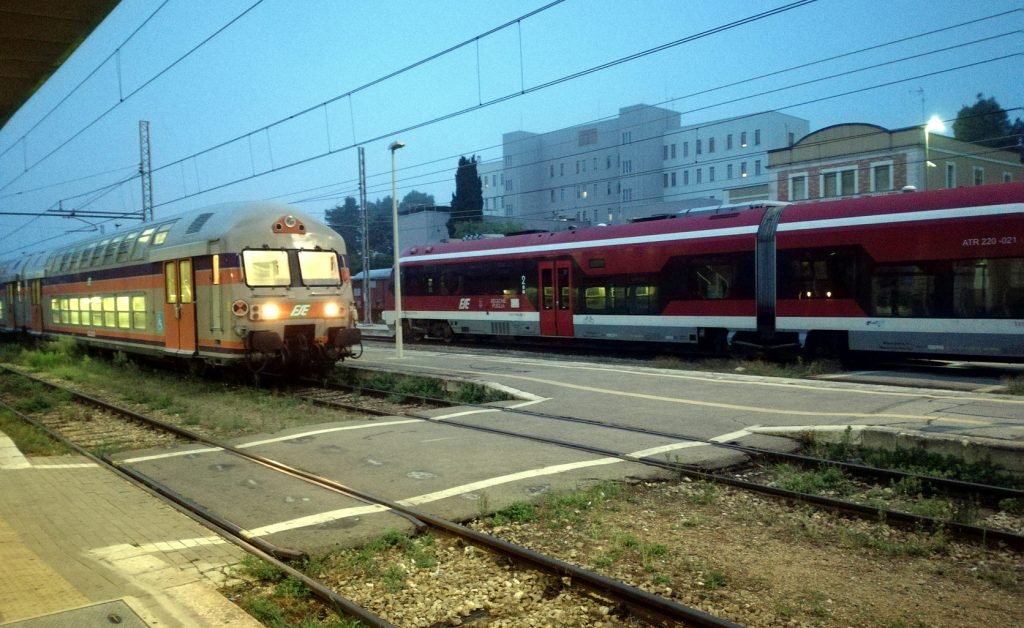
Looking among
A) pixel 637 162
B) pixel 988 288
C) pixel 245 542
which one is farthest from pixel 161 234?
pixel 637 162

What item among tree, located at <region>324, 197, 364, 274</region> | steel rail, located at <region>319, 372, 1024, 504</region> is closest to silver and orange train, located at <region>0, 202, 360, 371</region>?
steel rail, located at <region>319, 372, 1024, 504</region>

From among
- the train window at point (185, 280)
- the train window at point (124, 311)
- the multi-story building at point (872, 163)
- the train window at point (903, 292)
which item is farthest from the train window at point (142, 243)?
the multi-story building at point (872, 163)

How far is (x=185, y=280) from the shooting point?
1479cm

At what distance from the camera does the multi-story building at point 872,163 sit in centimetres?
4034

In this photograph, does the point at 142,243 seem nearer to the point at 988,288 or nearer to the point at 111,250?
the point at 111,250

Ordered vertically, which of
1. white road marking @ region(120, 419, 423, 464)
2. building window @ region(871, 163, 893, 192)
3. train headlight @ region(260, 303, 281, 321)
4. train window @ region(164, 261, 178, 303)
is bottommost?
white road marking @ region(120, 419, 423, 464)

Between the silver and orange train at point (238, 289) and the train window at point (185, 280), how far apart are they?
0.02 m

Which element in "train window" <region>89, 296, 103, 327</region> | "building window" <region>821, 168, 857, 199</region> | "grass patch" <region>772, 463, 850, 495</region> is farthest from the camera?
"building window" <region>821, 168, 857, 199</region>

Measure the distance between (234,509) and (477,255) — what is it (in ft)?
59.1

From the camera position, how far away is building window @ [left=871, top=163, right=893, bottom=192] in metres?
41.5

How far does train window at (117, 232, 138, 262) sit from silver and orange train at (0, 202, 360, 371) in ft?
0.10

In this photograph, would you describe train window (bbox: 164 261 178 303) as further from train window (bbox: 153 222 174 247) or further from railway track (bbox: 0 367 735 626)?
railway track (bbox: 0 367 735 626)

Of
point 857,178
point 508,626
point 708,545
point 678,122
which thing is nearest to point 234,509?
point 508,626

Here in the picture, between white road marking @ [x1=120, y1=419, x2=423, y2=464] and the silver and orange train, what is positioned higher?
the silver and orange train
